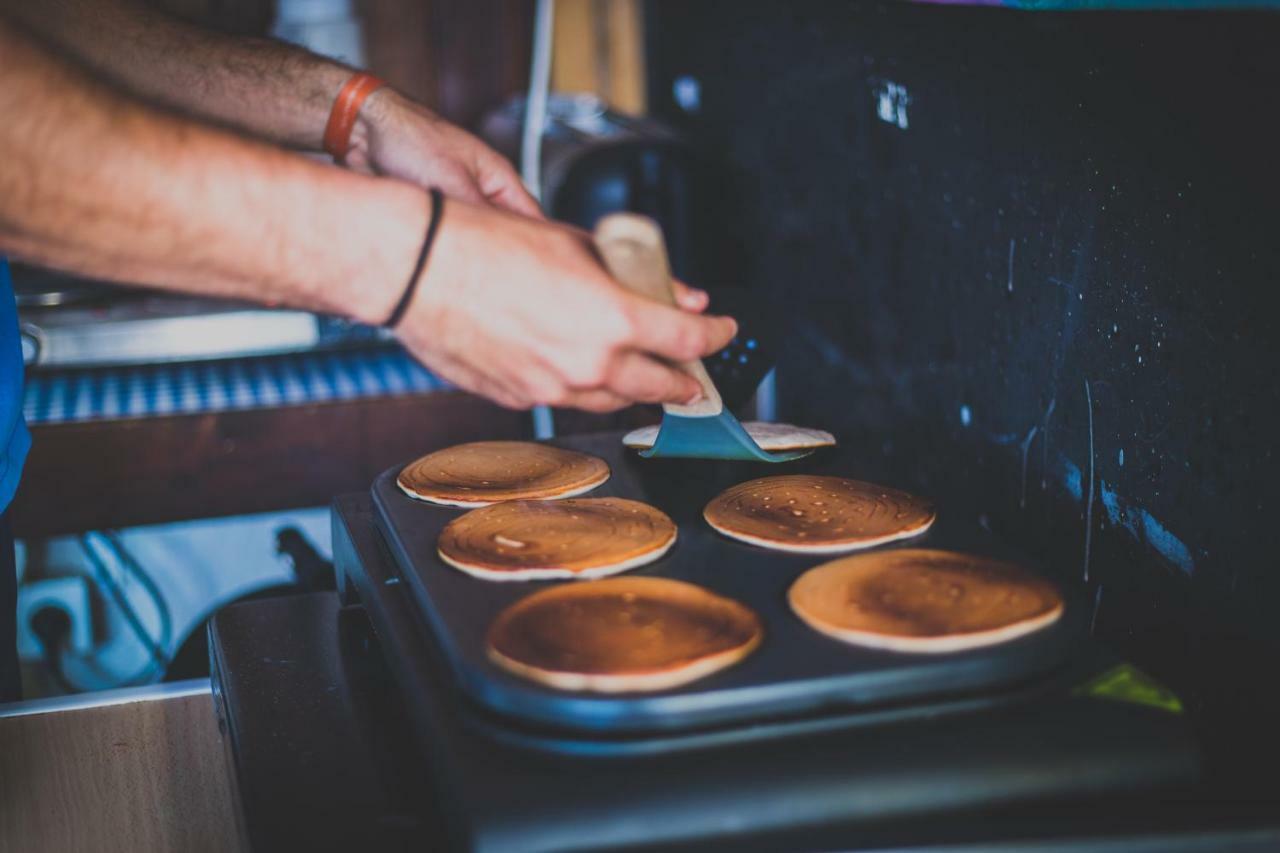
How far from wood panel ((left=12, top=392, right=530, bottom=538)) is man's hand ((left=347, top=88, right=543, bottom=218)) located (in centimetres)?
97

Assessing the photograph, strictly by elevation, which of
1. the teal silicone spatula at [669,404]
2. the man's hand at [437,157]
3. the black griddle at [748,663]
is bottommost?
the black griddle at [748,663]

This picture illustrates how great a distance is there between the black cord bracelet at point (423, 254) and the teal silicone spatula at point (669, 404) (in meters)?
0.11

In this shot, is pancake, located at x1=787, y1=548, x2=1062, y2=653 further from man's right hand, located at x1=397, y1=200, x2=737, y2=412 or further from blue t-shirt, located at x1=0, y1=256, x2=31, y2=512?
blue t-shirt, located at x1=0, y1=256, x2=31, y2=512

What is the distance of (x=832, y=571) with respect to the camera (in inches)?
37.3

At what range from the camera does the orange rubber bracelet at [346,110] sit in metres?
1.32

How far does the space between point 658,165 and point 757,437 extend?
37.1 inches

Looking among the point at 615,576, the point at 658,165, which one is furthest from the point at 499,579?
the point at 658,165

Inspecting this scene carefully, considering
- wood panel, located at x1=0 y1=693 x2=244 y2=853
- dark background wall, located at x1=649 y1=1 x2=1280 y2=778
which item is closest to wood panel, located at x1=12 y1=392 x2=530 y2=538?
dark background wall, located at x1=649 y1=1 x2=1280 y2=778

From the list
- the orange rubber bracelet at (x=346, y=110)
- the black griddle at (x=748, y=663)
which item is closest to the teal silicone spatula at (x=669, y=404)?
the black griddle at (x=748, y=663)

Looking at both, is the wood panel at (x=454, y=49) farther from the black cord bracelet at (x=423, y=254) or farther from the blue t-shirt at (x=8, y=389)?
the black cord bracelet at (x=423, y=254)

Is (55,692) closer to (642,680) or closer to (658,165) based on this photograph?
(658,165)

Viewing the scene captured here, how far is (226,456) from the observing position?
2.18 metres

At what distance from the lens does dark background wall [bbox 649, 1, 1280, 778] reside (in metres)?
0.93

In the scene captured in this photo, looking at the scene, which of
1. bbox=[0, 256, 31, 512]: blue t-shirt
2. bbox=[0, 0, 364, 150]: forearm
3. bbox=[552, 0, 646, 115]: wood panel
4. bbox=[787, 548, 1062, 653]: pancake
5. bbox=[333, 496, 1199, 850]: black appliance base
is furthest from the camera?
bbox=[552, 0, 646, 115]: wood panel
